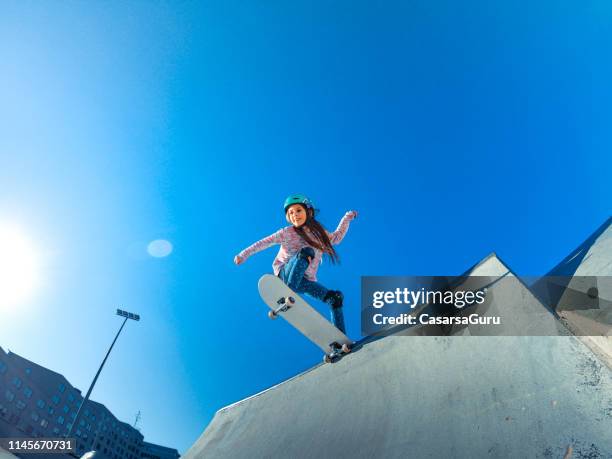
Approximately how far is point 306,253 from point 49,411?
73.9 m

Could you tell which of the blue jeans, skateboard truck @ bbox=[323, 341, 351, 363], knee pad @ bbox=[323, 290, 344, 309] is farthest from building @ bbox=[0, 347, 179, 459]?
skateboard truck @ bbox=[323, 341, 351, 363]

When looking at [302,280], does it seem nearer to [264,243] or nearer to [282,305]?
[282,305]

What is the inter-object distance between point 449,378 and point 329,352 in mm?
1628

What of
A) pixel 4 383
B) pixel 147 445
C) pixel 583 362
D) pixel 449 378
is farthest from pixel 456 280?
pixel 147 445

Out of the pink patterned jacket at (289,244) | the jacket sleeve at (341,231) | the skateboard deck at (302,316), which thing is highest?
the jacket sleeve at (341,231)

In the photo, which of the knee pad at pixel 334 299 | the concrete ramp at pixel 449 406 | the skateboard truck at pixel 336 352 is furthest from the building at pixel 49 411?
the concrete ramp at pixel 449 406

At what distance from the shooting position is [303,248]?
426 cm

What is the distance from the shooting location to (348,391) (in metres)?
2.71

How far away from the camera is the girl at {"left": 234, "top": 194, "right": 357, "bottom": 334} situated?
13.6 ft

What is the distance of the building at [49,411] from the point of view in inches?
1907

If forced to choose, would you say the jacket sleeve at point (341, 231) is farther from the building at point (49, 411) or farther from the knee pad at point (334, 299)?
the building at point (49, 411)

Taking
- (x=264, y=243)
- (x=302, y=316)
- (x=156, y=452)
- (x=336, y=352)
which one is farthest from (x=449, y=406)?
(x=156, y=452)

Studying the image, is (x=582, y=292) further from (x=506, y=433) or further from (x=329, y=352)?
(x=329, y=352)

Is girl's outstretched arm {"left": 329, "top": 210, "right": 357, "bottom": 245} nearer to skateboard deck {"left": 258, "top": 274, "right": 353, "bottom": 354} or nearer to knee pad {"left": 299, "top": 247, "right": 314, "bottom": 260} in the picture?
knee pad {"left": 299, "top": 247, "right": 314, "bottom": 260}
